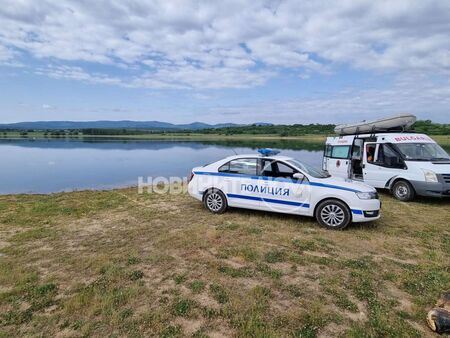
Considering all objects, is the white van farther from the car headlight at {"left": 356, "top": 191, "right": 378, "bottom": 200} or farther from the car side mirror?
the car side mirror

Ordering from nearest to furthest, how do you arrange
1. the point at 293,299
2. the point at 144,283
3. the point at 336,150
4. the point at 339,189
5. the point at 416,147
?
1. the point at 293,299
2. the point at 144,283
3. the point at 339,189
4. the point at 416,147
5. the point at 336,150

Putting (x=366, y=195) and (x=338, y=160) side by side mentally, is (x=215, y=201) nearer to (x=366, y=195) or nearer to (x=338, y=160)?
(x=366, y=195)

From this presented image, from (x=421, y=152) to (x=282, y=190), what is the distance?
235 inches

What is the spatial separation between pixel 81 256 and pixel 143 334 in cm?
256

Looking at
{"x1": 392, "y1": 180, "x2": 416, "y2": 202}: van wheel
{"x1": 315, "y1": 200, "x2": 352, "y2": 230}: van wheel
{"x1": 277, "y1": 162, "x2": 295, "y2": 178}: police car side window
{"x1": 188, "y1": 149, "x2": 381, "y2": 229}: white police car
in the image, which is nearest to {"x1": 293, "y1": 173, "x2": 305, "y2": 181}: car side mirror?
{"x1": 188, "y1": 149, "x2": 381, "y2": 229}: white police car

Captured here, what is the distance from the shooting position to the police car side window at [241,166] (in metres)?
7.74

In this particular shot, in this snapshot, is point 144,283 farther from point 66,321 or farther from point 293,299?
point 293,299

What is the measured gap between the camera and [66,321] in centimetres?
337

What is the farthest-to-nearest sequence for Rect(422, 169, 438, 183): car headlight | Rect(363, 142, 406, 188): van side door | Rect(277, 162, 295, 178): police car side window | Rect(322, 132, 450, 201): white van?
Rect(363, 142, 406, 188): van side door < Rect(322, 132, 450, 201): white van < Rect(422, 169, 438, 183): car headlight < Rect(277, 162, 295, 178): police car side window

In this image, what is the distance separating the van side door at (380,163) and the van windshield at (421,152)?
24 cm

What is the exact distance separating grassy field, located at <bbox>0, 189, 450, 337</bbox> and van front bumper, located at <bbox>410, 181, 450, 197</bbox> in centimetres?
180

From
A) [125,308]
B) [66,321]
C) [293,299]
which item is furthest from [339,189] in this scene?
[66,321]

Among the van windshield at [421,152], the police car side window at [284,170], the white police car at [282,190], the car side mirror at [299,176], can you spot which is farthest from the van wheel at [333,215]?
the van windshield at [421,152]

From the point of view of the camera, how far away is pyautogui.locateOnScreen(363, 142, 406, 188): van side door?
10129 millimetres
